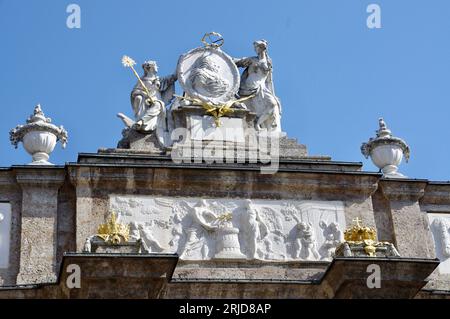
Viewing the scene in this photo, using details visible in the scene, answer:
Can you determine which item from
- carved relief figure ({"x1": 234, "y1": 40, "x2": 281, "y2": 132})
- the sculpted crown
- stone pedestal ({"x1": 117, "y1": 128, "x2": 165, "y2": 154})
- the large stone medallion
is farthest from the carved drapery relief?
the large stone medallion

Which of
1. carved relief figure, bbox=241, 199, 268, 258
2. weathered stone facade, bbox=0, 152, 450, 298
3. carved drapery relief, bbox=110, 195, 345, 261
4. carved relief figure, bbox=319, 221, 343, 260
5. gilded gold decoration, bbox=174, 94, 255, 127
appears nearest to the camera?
weathered stone facade, bbox=0, 152, 450, 298

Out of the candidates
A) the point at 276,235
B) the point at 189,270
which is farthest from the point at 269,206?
the point at 189,270

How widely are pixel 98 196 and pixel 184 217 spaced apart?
5.32 feet

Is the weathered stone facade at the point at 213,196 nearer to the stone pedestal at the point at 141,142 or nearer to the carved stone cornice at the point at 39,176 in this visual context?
the carved stone cornice at the point at 39,176

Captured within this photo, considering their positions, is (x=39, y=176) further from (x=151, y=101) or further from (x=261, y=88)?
(x=261, y=88)

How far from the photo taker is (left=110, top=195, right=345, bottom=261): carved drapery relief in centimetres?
2178

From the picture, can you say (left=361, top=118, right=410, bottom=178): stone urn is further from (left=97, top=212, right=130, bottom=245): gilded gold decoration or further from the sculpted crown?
(left=97, top=212, right=130, bottom=245): gilded gold decoration

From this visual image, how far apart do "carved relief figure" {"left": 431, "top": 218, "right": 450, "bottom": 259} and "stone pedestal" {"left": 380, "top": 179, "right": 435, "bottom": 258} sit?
169 mm

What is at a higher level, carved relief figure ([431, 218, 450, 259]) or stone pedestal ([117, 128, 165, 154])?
stone pedestal ([117, 128, 165, 154])

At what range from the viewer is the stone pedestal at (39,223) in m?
21.1

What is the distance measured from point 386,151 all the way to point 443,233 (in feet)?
6.66

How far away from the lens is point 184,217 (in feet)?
72.4
